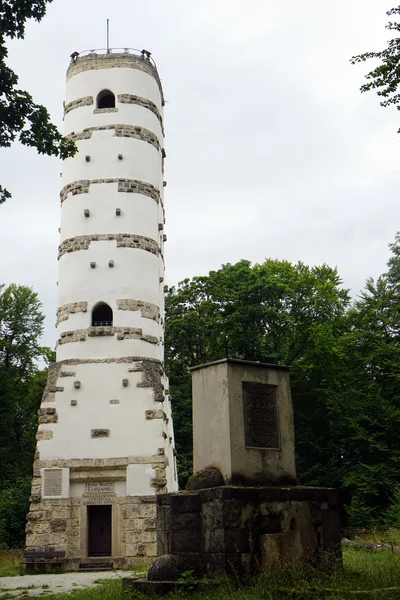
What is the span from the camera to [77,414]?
69.4 ft

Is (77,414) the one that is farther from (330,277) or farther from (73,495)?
(330,277)

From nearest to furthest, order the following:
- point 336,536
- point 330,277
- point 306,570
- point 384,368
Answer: point 306,570, point 336,536, point 384,368, point 330,277

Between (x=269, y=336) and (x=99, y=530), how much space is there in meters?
12.2

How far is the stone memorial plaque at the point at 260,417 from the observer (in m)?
10.0

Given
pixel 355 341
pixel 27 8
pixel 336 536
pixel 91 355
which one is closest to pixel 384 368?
pixel 355 341

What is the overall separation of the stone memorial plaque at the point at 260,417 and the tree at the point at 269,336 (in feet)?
60.6

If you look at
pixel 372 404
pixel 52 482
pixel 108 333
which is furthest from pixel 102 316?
pixel 372 404

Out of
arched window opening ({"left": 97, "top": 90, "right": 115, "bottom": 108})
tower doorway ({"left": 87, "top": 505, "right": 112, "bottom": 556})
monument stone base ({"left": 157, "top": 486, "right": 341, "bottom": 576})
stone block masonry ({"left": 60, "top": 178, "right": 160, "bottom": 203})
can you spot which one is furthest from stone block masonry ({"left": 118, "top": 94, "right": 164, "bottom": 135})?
monument stone base ({"left": 157, "top": 486, "right": 341, "bottom": 576})

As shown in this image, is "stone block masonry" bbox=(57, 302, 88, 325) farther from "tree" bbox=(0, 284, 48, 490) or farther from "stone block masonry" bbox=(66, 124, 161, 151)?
"tree" bbox=(0, 284, 48, 490)

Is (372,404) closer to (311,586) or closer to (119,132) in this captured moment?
(119,132)

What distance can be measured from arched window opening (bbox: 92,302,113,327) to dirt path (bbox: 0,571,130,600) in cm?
736

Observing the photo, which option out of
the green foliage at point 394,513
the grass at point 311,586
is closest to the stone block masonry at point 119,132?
the green foliage at point 394,513

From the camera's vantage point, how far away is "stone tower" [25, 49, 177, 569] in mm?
20141

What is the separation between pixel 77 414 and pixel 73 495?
7.54 ft
